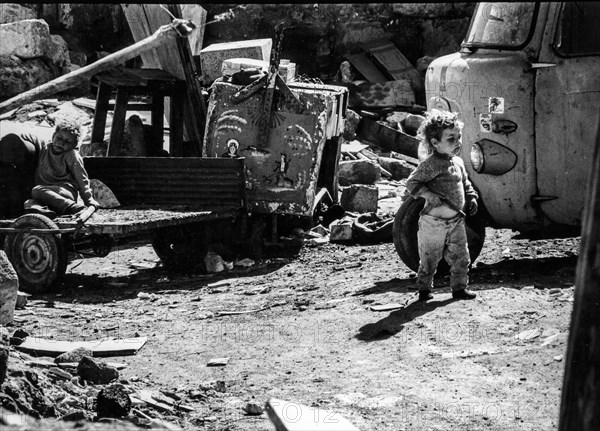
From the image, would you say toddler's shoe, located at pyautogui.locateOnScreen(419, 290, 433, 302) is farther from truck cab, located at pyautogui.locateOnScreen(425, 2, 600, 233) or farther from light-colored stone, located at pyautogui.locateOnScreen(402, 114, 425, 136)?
light-colored stone, located at pyautogui.locateOnScreen(402, 114, 425, 136)

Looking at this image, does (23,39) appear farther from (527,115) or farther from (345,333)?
(345,333)

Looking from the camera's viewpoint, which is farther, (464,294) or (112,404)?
(464,294)

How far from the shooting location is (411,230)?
8.57m

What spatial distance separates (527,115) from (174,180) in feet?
12.4

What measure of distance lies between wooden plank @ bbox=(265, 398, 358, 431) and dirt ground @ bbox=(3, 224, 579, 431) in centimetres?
6

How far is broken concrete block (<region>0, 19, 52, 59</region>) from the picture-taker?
1767 cm

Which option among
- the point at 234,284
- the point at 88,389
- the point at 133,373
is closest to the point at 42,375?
the point at 88,389

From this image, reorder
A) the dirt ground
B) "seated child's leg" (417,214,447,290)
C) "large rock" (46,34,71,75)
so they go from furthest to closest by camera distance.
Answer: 1. "large rock" (46,34,71,75)
2. "seated child's leg" (417,214,447,290)
3. the dirt ground

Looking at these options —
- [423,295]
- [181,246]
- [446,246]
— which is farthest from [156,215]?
[446,246]

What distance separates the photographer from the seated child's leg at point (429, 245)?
7777 mm

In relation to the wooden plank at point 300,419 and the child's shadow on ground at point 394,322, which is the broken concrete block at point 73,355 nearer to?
the child's shadow on ground at point 394,322

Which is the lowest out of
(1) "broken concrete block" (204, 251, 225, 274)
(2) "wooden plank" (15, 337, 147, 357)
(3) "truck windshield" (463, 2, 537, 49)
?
(1) "broken concrete block" (204, 251, 225, 274)

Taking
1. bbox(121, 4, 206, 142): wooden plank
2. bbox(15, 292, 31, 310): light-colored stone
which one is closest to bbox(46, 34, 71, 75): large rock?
bbox(121, 4, 206, 142): wooden plank

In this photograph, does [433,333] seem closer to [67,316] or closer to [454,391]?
[454,391]
